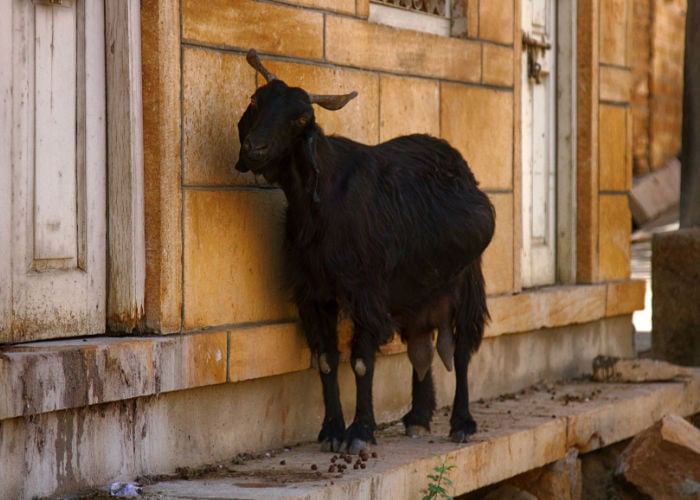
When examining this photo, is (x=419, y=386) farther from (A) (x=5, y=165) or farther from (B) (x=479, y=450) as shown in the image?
(A) (x=5, y=165)

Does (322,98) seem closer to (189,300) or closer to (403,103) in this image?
(189,300)

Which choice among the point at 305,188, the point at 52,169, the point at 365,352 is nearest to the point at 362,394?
the point at 365,352

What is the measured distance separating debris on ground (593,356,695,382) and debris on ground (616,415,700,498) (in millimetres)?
1216

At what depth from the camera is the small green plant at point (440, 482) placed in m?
5.55

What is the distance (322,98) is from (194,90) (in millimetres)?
548

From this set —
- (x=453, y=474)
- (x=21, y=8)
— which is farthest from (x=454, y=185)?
(x=21, y=8)

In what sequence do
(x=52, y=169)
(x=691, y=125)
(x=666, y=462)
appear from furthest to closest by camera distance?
1. (x=691, y=125)
2. (x=666, y=462)
3. (x=52, y=169)

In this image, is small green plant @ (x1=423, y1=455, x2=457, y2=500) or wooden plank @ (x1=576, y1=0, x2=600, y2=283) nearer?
small green plant @ (x1=423, y1=455, x2=457, y2=500)

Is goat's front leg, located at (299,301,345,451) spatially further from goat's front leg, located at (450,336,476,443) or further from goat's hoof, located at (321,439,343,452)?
goat's front leg, located at (450,336,476,443)

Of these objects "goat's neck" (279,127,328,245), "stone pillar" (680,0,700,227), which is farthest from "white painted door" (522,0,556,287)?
"goat's neck" (279,127,328,245)

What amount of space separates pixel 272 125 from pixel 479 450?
1.98 meters

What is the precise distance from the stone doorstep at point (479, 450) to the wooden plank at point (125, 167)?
2.55 ft

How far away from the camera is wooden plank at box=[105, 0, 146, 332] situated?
5.23 m

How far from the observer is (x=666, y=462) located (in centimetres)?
720
